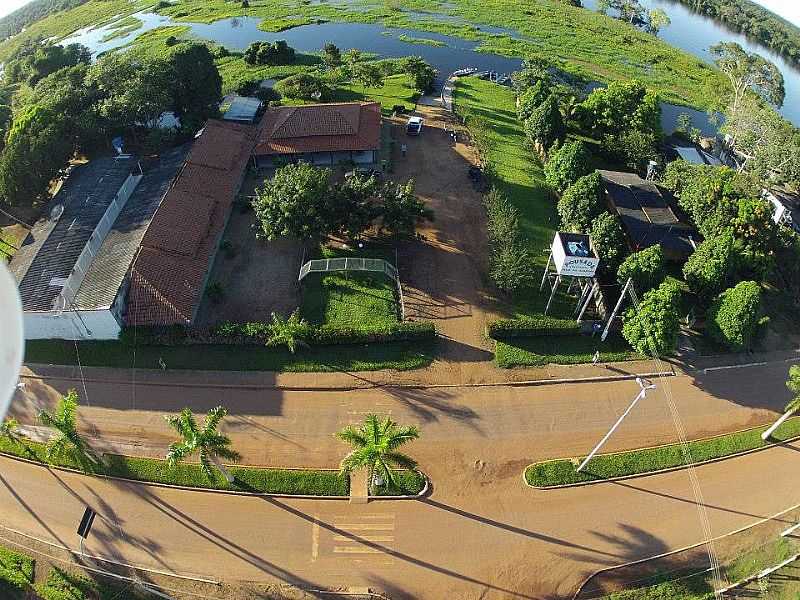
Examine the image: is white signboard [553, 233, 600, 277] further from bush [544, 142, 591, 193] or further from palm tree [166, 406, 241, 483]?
palm tree [166, 406, 241, 483]

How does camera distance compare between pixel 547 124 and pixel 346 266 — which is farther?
pixel 547 124

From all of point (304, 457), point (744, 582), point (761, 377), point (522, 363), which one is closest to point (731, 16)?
point (761, 377)

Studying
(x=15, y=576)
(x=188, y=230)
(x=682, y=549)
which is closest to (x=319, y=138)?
(x=188, y=230)

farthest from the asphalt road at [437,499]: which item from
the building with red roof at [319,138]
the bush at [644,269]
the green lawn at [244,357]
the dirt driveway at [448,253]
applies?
the building with red roof at [319,138]

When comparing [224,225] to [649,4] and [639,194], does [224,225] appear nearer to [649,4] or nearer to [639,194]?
[639,194]

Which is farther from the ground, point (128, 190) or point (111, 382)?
point (128, 190)

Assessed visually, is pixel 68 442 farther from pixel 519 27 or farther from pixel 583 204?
pixel 519 27
